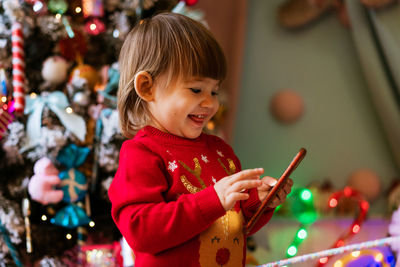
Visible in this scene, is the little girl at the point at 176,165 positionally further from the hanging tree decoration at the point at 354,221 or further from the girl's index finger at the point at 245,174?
the hanging tree decoration at the point at 354,221

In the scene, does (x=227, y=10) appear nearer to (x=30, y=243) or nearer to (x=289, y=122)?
(x=289, y=122)

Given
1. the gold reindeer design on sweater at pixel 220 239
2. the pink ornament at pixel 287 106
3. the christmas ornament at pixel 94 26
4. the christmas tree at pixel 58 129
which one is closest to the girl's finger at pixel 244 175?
the gold reindeer design on sweater at pixel 220 239

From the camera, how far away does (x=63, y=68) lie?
1423 mm

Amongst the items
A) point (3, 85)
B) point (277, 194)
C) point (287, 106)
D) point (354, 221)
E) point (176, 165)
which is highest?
point (3, 85)

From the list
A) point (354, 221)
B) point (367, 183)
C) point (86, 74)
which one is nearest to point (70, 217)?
point (86, 74)

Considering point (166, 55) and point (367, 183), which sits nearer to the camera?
point (166, 55)

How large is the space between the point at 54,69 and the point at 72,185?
371mm

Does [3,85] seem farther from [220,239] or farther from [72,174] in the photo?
[220,239]

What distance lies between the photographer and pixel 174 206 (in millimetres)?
749

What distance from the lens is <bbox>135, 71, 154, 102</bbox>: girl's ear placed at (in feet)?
2.81

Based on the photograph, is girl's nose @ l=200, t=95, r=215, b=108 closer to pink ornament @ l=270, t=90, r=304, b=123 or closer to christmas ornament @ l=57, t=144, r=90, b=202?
christmas ornament @ l=57, t=144, r=90, b=202

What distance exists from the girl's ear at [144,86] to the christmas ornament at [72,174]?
571 millimetres

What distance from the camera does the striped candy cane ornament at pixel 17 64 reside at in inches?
52.7

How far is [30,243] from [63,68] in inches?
21.6
